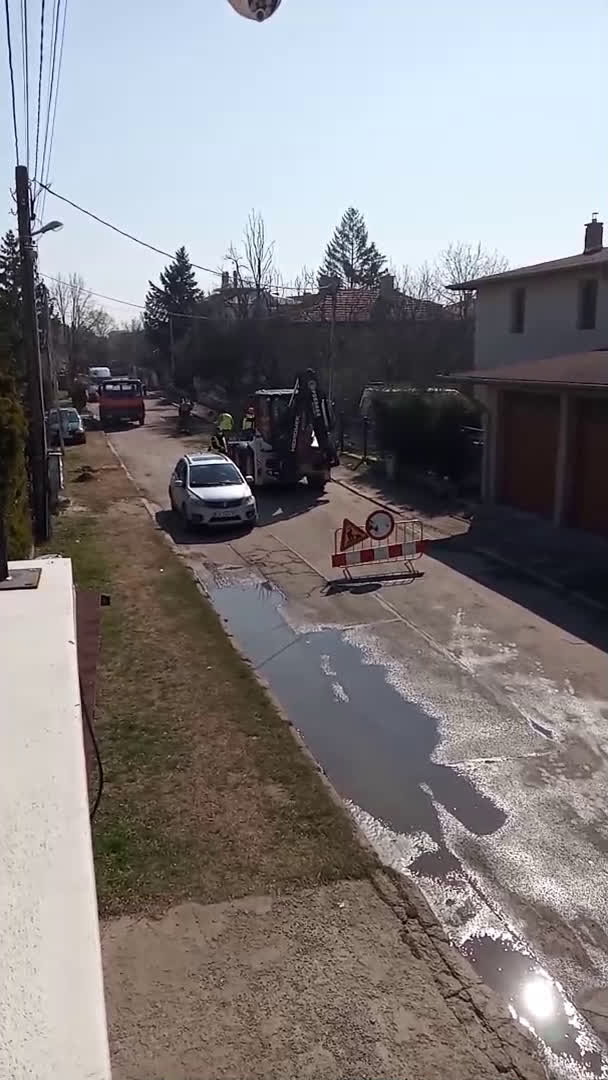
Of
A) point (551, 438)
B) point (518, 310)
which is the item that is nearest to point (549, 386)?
point (551, 438)

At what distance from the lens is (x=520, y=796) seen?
7855mm

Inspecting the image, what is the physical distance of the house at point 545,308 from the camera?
2381 centimetres

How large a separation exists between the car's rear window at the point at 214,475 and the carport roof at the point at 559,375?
5215 millimetres

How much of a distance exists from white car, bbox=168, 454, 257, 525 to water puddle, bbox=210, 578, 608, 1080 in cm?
562

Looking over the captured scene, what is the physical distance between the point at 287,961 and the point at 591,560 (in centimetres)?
1155

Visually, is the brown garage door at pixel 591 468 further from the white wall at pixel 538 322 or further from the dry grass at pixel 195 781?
the dry grass at pixel 195 781

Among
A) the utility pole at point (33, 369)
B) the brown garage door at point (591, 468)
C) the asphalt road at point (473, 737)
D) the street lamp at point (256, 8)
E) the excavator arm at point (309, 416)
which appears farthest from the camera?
the excavator arm at point (309, 416)

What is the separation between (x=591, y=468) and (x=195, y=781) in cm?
1219

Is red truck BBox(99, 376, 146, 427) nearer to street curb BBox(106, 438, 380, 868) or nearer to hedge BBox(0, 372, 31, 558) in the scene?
street curb BBox(106, 438, 380, 868)

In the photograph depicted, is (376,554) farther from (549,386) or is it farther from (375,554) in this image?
(549,386)

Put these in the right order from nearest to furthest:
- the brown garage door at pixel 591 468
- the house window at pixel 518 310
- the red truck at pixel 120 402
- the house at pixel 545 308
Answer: the brown garage door at pixel 591 468 < the house at pixel 545 308 < the house window at pixel 518 310 < the red truck at pixel 120 402

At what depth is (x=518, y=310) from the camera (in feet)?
89.4

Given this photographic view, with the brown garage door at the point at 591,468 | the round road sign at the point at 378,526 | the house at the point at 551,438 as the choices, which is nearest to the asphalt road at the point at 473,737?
the round road sign at the point at 378,526

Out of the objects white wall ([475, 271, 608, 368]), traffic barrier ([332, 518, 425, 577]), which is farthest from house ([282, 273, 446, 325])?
traffic barrier ([332, 518, 425, 577])
